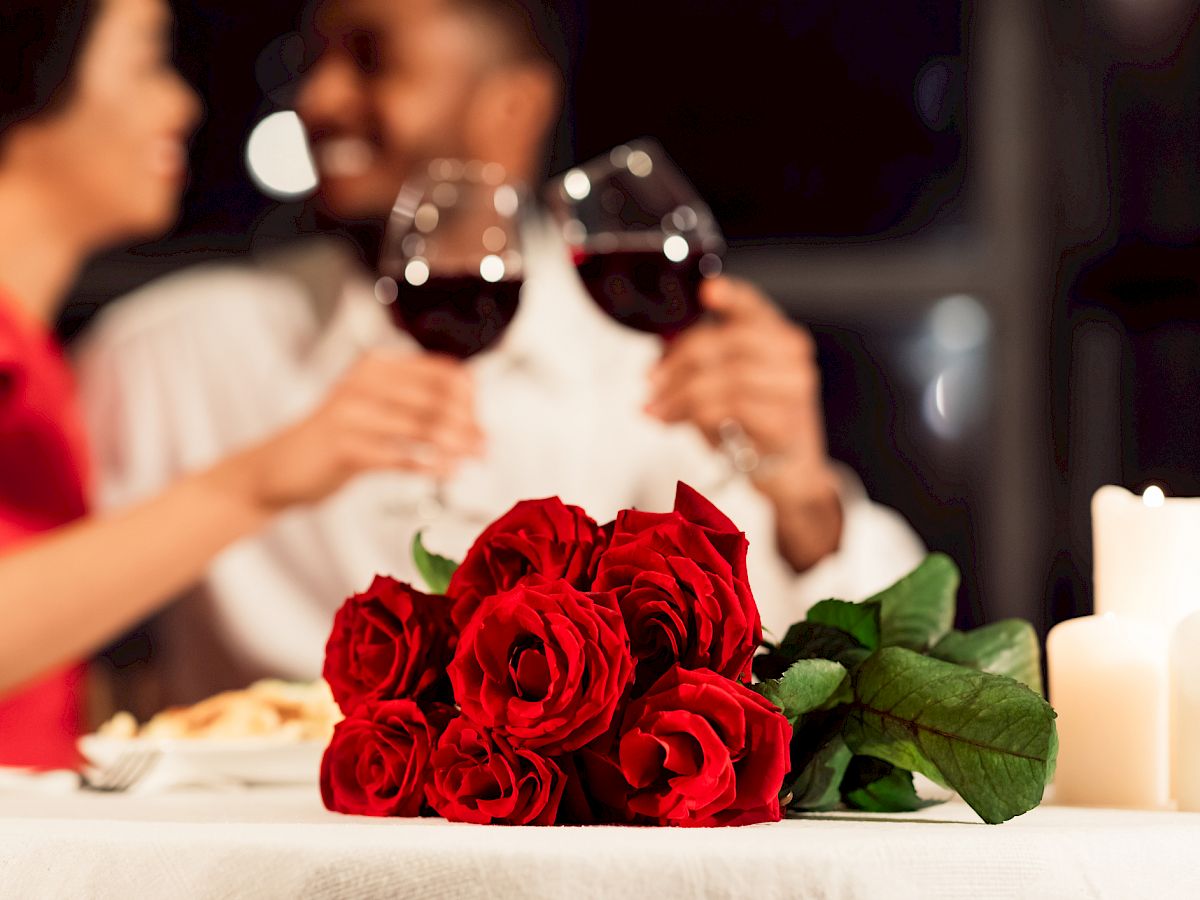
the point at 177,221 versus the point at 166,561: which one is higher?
the point at 177,221

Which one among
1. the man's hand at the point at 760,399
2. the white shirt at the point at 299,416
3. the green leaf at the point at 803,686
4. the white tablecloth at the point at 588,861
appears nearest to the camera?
the white tablecloth at the point at 588,861

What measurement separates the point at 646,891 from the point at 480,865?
1.7 inches

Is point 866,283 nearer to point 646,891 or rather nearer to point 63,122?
point 63,122

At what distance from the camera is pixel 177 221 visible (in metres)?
2.50

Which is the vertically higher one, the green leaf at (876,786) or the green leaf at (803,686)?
the green leaf at (803,686)

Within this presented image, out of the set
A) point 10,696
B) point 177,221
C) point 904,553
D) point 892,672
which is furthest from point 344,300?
point 892,672

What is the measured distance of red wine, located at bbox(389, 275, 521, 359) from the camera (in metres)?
1.04

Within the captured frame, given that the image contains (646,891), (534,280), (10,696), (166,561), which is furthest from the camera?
(534,280)

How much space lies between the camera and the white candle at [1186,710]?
1.73 feet

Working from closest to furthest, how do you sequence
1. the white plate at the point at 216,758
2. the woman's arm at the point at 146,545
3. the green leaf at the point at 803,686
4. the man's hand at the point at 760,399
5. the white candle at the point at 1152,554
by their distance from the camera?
the green leaf at the point at 803,686
the white candle at the point at 1152,554
the white plate at the point at 216,758
the man's hand at the point at 760,399
the woman's arm at the point at 146,545

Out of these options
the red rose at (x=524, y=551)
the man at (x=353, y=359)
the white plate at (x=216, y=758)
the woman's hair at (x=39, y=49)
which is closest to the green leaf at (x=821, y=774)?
the red rose at (x=524, y=551)

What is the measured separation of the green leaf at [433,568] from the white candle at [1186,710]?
0.30 metres

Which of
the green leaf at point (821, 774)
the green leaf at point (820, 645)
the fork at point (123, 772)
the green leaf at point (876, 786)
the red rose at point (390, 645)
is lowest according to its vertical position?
the fork at point (123, 772)

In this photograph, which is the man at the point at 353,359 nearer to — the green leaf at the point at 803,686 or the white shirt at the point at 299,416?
the white shirt at the point at 299,416
